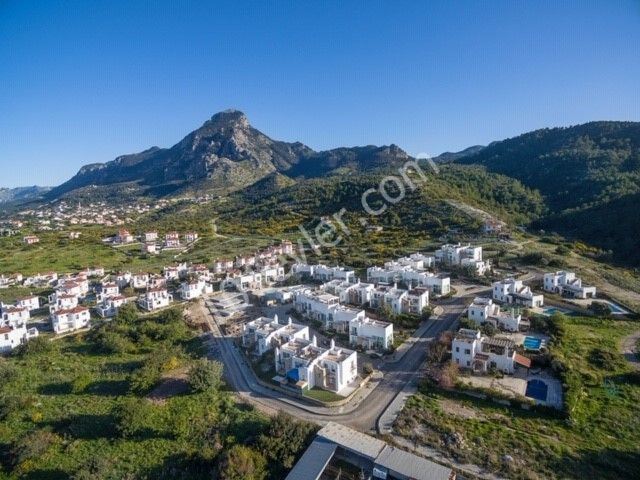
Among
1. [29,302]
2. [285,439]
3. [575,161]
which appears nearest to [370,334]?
[285,439]

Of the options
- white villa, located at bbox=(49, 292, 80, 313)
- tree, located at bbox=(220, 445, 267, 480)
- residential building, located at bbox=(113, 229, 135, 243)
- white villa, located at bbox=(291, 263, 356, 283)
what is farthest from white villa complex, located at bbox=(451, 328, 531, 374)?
residential building, located at bbox=(113, 229, 135, 243)

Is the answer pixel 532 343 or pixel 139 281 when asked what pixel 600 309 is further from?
pixel 139 281

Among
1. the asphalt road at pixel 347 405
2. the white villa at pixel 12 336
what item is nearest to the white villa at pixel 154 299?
the white villa at pixel 12 336

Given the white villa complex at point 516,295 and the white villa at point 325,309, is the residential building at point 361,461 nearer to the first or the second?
the white villa at point 325,309

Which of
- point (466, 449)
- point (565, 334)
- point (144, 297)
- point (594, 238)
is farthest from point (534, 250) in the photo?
point (144, 297)

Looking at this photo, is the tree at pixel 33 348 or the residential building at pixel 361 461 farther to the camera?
the tree at pixel 33 348

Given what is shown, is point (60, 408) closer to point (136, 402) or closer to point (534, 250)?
point (136, 402)

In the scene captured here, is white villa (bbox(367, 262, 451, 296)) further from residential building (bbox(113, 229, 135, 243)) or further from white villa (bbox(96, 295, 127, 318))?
residential building (bbox(113, 229, 135, 243))
